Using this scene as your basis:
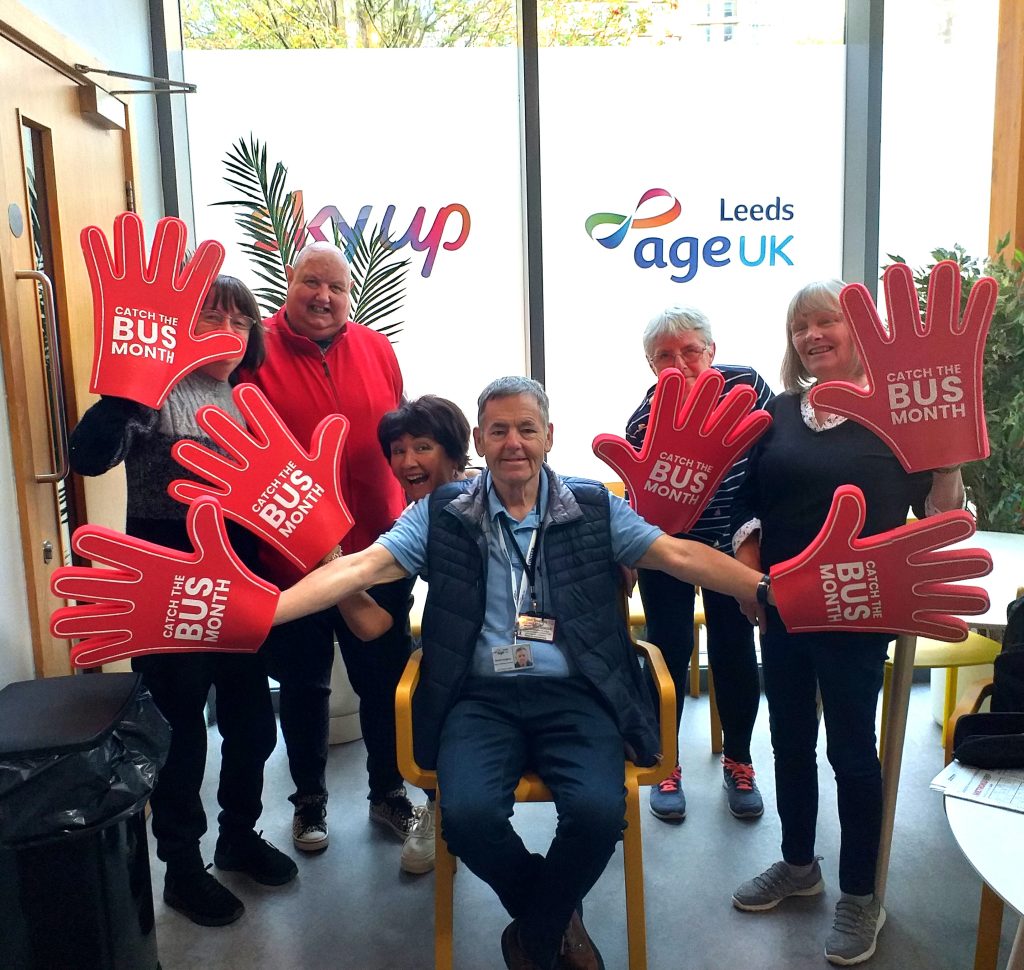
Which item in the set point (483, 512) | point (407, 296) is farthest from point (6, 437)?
point (407, 296)

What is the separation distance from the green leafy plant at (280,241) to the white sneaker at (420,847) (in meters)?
1.69

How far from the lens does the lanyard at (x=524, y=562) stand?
1979 mm

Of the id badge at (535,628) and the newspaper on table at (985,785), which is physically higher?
the id badge at (535,628)

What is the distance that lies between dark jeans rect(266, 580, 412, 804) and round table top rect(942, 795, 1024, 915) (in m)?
1.39

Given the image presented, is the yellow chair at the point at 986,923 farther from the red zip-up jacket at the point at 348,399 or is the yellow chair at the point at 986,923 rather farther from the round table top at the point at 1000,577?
the red zip-up jacket at the point at 348,399

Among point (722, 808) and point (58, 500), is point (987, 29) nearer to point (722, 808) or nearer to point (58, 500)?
point (722, 808)

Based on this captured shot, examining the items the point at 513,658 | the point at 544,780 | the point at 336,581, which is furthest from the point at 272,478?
the point at 544,780

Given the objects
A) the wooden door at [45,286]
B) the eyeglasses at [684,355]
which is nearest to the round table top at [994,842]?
the eyeglasses at [684,355]

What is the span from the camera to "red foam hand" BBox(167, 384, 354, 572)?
6.13 ft

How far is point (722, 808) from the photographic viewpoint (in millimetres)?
2691

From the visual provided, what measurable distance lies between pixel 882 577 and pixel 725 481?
23.7 inches

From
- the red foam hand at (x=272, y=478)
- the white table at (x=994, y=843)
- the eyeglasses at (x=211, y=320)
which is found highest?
the eyeglasses at (x=211, y=320)

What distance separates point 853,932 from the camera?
6.50 ft

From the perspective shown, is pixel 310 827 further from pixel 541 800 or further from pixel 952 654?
pixel 952 654
